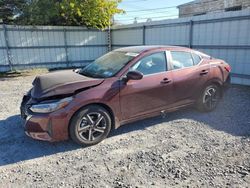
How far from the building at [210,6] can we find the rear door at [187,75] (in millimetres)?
10856

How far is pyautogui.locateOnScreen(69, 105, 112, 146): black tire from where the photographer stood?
354 centimetres

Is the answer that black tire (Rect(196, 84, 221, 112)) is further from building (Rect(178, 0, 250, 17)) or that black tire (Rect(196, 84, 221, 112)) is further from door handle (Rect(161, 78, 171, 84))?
building (Rect(178, 0, 250, 17))

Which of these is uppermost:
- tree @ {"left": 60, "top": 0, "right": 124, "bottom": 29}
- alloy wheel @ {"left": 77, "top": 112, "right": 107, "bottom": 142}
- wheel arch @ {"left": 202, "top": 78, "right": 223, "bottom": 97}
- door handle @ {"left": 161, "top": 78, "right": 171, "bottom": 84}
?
tree @ {"left": 60, "top": 0, "right": 124, "bottom": 29}

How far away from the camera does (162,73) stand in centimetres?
427

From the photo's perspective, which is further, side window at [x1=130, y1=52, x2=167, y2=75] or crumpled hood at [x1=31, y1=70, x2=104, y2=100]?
side window at [x1=130, y1=52, x2=167, y2=75]

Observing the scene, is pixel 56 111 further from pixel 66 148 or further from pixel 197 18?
pixel 197 18

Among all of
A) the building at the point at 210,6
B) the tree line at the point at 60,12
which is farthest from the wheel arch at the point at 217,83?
the building at the point at 210,6

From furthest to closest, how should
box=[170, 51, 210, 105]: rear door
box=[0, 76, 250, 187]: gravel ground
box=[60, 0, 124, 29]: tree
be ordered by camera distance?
box=[60, 0, 124, 29]: tree
box=[170, 51, 210, 105]: rear door
box=[0, 76, 250, 187]: gravel ground

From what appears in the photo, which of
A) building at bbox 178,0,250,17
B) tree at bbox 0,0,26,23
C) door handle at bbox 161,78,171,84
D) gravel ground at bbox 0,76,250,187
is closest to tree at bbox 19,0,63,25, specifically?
tree at bbox 0,0,26,23

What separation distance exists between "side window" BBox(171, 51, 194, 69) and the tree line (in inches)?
336

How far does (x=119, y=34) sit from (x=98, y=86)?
400 inches

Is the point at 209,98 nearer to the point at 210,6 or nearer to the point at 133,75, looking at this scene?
the point at 133,75

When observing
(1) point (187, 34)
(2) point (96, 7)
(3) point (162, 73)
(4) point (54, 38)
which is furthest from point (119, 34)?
(3) point (162, 73)

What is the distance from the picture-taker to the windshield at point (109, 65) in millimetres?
4050
